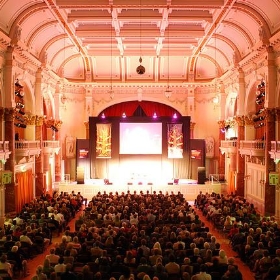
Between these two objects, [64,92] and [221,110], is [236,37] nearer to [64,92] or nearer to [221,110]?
[221,110]

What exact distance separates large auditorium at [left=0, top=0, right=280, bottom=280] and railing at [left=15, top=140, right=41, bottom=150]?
0.10 meters

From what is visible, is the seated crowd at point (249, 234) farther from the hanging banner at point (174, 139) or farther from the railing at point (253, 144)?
the hanging banner at point (174, 139)

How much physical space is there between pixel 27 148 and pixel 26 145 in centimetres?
19

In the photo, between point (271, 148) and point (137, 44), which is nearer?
point (271, 148)

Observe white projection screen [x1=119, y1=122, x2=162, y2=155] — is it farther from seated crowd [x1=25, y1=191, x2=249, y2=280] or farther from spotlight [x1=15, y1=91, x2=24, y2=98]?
seated crowd [x1=25, y1=191, x2=249, y2=280]

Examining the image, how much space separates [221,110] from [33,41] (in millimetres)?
14825

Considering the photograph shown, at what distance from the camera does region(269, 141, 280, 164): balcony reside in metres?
19.5

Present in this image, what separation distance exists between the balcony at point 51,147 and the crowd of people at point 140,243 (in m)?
6.40

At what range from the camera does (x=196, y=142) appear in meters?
32.5

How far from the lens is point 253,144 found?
2362cm

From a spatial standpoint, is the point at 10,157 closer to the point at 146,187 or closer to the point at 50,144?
the point at 50,144

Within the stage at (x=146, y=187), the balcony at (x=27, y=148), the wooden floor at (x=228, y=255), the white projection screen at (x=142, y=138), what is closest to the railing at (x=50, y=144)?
the balcony at (x=27, y=148)

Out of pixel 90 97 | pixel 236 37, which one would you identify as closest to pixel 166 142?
pixel 90 97

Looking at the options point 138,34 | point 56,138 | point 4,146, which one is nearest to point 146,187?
point 56,138
